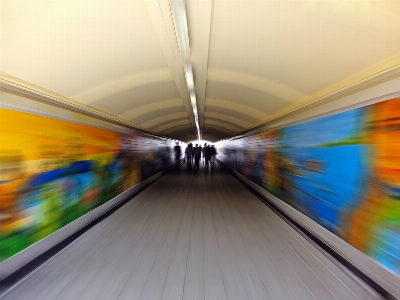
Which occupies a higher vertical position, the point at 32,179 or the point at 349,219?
the point at 32,179

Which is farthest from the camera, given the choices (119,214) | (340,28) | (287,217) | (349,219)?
(119,214)

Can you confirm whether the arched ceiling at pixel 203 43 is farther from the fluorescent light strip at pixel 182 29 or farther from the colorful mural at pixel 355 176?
the colorful mural at pixel 355 176

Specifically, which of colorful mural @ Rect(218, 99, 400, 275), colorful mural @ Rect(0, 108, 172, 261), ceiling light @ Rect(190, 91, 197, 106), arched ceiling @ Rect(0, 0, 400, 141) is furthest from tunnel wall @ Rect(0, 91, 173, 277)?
colorful mural @ Rect(218, 99, 400, 275)

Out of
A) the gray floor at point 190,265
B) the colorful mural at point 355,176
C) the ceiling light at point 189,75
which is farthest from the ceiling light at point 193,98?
the gray floor at point 190,265

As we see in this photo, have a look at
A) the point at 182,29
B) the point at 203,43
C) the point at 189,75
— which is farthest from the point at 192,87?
the point at 182,29

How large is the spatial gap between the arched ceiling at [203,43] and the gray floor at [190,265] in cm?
262

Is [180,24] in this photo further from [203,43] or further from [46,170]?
[46,170]

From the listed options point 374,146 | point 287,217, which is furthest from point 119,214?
point 374,146

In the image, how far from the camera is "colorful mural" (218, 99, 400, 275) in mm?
3006

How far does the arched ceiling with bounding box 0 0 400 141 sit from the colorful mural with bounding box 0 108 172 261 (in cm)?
66

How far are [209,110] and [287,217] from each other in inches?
214

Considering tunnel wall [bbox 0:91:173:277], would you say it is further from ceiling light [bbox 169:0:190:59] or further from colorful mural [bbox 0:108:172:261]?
ceiling light [bbox 169:0:190:59]

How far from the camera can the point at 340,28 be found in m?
2.96

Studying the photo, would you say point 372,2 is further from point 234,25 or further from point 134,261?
point 134,261
